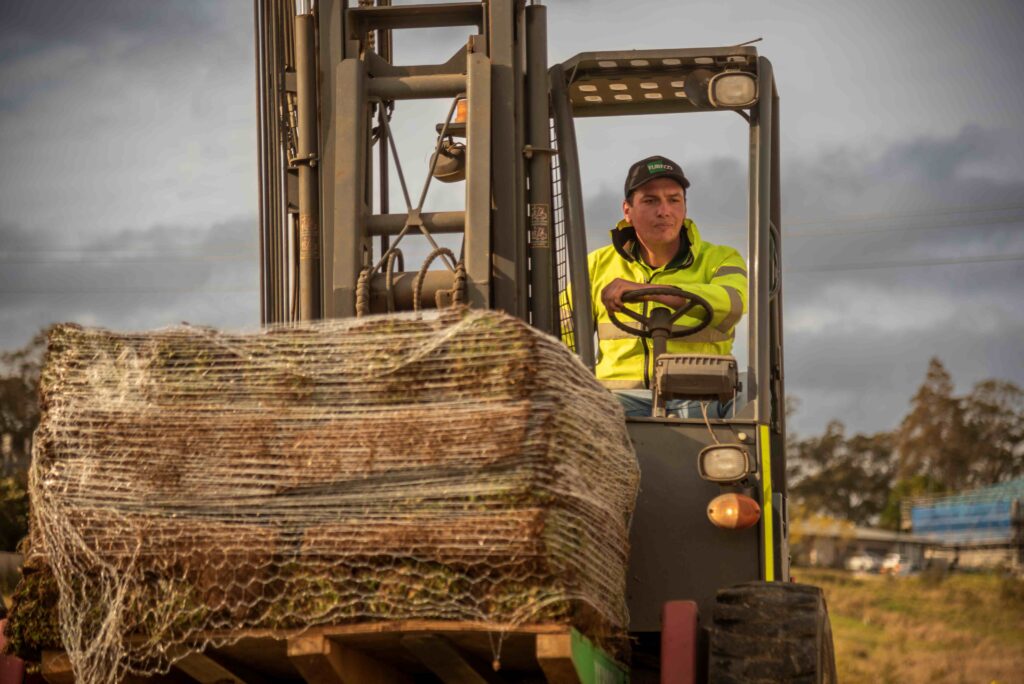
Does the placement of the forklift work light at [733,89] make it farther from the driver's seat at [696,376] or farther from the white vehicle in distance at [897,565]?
the white vehicle in distance at [897,565]

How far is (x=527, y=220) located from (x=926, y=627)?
73.1 ft

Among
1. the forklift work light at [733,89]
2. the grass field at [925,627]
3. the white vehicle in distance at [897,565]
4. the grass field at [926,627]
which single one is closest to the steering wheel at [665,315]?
the forklift work light at [733,89]

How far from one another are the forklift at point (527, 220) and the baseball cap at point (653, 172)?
0.31m

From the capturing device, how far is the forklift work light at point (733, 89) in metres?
7.00

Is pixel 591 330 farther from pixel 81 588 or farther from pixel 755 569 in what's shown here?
pixel 81 588

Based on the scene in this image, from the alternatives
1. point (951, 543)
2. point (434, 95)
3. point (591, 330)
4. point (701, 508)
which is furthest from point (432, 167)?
point (951, 543)

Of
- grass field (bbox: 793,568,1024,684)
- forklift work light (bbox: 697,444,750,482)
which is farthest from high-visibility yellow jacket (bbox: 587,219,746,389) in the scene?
grass field (bbox: 793,568,1024,684)

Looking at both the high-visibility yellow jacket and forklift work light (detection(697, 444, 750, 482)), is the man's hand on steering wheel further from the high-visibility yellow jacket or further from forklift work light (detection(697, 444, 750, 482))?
forklift work light (detection(697, 444, 750, 482))

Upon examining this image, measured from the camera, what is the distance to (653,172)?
7812mm

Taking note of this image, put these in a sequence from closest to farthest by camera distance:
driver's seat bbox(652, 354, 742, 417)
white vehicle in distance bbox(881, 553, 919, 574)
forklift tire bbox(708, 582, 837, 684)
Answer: forklift tire bbox(708, 582, 837, 684) → driver's seat bbox(652, 354, 742, 417) → white vehicle in distance bbox(881, 553, 919, 574)

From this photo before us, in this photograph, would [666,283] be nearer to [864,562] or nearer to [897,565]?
[897,565]

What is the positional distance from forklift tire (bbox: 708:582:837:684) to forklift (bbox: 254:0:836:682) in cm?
30

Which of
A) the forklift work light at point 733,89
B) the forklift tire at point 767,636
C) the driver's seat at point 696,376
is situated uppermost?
the forklift work light at point 733,89

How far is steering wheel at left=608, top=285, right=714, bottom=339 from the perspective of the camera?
6930 millimetres
